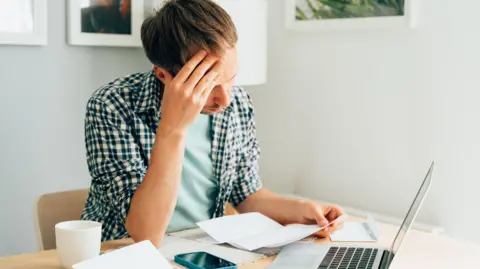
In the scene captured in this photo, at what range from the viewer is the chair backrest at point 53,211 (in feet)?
5.60

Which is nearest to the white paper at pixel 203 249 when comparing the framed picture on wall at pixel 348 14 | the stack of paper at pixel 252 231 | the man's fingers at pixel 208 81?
the stack of paper at pixel 252 231

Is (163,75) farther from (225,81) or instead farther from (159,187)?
(159,187)

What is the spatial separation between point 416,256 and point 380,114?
1028 millimetres

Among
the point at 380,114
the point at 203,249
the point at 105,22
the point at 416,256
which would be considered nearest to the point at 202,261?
the point at 203,249

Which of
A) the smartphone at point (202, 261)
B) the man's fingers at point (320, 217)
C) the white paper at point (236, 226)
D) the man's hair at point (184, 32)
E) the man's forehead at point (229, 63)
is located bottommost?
the smartphone at point (202, 261)

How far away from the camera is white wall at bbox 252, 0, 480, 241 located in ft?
6.98

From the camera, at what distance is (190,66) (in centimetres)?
149

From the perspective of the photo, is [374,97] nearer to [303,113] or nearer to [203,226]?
[303,113]

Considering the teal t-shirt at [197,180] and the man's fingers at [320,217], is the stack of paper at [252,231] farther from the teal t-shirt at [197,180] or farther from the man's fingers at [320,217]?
the teal t-shirt at [197,180]

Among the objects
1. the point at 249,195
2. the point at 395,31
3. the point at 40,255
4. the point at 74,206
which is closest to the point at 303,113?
the point at 395,31

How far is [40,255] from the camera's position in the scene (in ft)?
4.46

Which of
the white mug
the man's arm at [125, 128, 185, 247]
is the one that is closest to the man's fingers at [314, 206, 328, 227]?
the man's arm at [125, 128, 185, 247]

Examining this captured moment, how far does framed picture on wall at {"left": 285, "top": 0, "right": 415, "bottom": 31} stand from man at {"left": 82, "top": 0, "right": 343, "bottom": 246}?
31.2 inches

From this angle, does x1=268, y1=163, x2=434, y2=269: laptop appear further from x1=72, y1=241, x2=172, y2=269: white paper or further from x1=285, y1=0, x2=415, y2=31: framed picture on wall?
x1=285, y1=0, x2=415, y2=31: framed picture on wall
